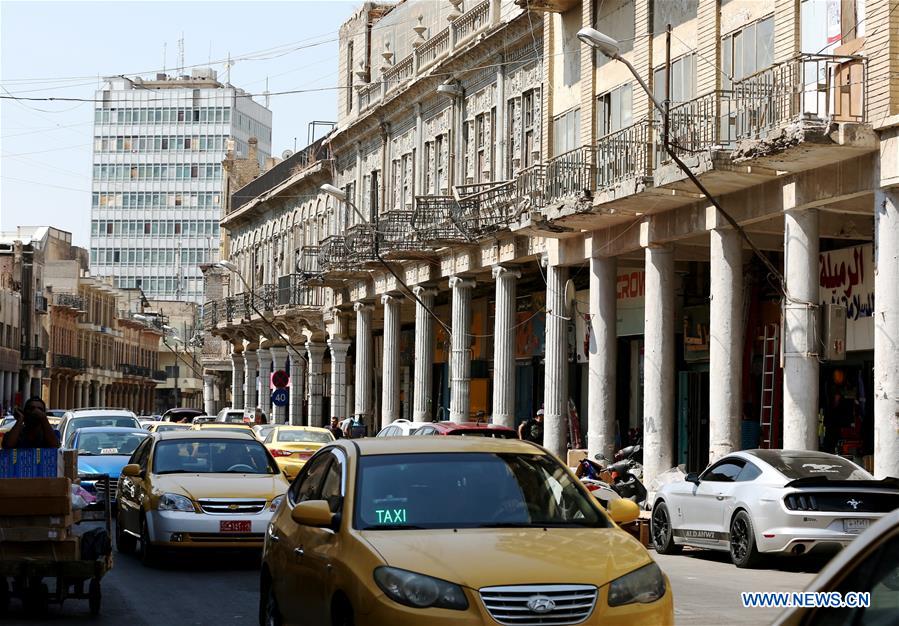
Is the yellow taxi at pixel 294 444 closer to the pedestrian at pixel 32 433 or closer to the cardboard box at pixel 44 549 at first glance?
A: the pedestrian at pixel 32 433

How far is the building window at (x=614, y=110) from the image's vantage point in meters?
31.9

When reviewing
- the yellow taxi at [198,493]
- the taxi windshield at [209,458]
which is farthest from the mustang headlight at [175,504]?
the taxi windshield at [209,458]

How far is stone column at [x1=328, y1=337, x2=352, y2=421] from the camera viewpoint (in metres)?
58.7

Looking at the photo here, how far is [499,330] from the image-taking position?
39312mm

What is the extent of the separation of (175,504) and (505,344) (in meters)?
22.3

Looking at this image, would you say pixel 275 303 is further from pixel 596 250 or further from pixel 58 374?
pixel 58 374

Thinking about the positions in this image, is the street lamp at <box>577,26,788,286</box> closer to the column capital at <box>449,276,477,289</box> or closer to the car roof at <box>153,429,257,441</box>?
the car roof at <box>153,429,257,441</box>

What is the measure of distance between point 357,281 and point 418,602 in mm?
45578

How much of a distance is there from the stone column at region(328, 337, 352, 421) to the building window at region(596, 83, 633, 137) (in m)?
26.6

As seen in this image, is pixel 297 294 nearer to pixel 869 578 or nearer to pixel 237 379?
pixel 237 379

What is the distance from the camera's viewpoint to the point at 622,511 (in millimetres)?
9922

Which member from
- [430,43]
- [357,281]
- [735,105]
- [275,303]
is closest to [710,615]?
[735,105]

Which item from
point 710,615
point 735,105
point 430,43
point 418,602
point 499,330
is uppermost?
point 430,43

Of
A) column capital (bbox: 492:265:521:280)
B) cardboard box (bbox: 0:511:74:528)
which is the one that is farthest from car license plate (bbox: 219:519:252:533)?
column capital (bbox: 492:265:521:280)
